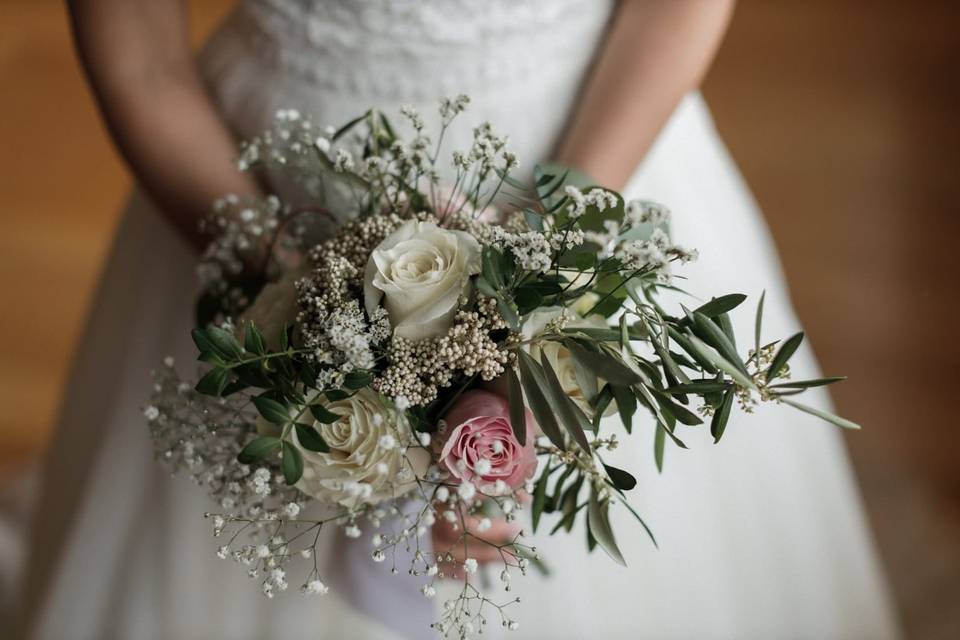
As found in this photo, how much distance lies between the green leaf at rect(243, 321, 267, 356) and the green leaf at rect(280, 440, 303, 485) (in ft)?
0.23

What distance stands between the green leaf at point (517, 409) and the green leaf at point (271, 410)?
166 mm

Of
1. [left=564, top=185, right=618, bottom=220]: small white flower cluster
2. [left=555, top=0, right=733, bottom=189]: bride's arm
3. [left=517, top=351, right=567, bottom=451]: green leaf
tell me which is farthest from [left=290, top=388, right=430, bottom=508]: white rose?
[left=555, top=0, right=733, bottom=189]: bride's arm

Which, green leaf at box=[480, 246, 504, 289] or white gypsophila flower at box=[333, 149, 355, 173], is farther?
white gypsophila flower at box=[333, 149, 355, 173]

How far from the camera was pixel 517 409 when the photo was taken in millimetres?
638

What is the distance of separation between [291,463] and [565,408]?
0.68 ft

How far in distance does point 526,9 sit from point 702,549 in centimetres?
71

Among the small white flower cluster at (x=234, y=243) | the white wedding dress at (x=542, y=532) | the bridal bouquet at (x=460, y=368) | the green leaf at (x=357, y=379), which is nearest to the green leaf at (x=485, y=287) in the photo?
the bridal bouquet at (x=460, y=368)

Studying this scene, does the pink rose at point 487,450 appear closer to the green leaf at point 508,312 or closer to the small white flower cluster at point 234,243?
the green leaf at point 508,312

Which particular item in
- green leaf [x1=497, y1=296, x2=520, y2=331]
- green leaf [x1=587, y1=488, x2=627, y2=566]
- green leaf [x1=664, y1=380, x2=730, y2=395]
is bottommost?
green leaf [x1=587, y1=488, x2=627, y2=566]

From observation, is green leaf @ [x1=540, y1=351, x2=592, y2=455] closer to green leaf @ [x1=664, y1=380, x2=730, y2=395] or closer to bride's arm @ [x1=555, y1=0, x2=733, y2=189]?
green leaf @ [x1=664, y1=380, x2=730, y2=395]

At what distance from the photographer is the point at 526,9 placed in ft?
3.46

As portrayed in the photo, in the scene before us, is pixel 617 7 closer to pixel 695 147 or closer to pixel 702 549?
pixel 695 147

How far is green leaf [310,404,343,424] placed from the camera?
64cm

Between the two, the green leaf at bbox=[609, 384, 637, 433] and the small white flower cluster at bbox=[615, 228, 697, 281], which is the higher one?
the small white flower cluster at bbox=[615, 228, 697, 281]
